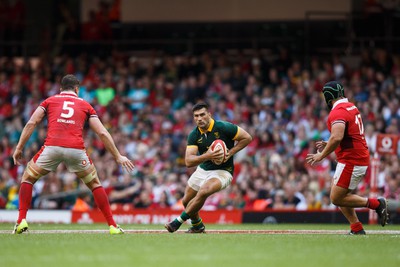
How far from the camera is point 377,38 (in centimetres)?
2891

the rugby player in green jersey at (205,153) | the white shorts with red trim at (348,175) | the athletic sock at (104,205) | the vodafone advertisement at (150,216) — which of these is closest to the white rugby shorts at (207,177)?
the rugby player in green jersey at (205,153)

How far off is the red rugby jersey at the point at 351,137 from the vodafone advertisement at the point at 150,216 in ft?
24.6

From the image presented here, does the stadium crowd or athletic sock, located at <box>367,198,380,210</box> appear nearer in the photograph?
athletic sock, located at <box>367,198,380,210</box>

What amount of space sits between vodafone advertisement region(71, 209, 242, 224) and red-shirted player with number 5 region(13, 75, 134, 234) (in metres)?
7.84

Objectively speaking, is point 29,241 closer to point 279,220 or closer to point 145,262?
point 145,262

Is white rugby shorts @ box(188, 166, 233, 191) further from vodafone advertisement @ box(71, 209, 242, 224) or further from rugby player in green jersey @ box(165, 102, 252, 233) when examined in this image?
vodafone advertisement @ box(71, 209, 242, 224)

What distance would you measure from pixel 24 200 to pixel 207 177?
9.64 ft

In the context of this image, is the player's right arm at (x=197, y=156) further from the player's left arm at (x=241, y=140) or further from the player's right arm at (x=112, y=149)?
the player's right arm at (x=112, y=149)

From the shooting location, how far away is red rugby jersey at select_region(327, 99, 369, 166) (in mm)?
14617

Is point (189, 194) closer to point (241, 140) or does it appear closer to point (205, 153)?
point (205, 153)

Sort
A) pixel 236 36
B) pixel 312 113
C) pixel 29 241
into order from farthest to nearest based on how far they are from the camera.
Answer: pixel 236 36, pixel 312 113, pixel 29 241

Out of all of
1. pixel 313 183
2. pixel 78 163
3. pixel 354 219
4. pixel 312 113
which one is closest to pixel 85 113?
pixel 78 163

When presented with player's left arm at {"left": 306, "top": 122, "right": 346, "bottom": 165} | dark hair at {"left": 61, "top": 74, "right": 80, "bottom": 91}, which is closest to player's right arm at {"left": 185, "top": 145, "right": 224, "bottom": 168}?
player's left arm at {"left": 306, "top": 122, "right": 346, "bottom": 165}

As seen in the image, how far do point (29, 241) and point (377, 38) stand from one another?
1834 cm
